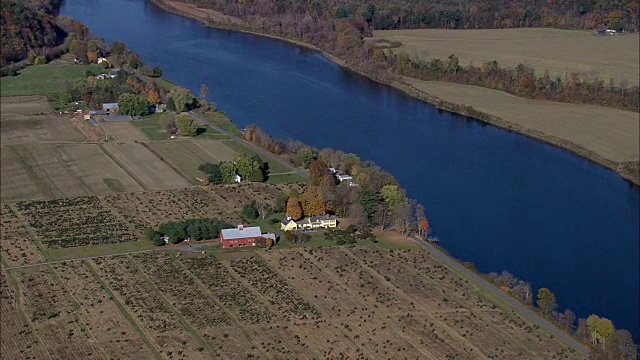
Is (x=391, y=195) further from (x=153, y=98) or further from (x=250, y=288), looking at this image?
(x=153, y=98)

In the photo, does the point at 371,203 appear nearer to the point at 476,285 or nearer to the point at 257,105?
the point at 476,285

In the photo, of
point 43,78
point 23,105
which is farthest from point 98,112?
point 43,78

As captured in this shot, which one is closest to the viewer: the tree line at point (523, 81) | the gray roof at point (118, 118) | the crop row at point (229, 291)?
the crop row at point (229, 291)

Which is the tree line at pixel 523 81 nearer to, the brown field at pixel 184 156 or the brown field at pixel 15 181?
the brown field at pixel 184 156

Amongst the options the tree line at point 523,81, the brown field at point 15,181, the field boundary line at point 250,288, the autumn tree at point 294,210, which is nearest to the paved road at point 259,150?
the autumn tree at point 294,210

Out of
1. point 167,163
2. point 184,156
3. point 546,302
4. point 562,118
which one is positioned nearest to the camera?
point 546,302

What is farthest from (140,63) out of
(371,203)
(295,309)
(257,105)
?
(295,309)

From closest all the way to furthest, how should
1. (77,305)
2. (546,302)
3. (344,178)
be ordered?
(77,305), (546,302), (344,178)
